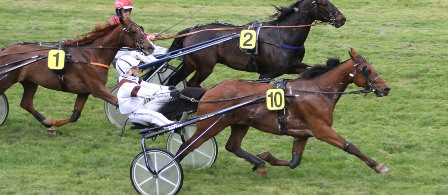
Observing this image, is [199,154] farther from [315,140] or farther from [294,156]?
[315,140]

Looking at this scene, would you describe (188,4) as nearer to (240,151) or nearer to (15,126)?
(15,126)

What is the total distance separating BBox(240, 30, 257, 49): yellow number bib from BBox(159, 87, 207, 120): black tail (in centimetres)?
224

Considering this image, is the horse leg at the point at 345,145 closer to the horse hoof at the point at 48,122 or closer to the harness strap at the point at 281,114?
the harness strap at the point at 281,114

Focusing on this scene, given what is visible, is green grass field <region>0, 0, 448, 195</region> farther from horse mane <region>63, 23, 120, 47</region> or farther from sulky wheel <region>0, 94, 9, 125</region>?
horse mane <region>63, 23, 120, 47</region>

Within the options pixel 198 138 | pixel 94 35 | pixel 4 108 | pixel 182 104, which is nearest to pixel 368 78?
pixel 198 138

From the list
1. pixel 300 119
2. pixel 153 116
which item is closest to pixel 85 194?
pixel 153 116

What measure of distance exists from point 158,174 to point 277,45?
3.35 m

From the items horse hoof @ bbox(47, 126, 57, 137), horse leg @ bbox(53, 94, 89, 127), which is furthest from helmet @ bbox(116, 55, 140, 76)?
horse hoof @ bbox(47, 126, 57, 137)

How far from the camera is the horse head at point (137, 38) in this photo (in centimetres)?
998

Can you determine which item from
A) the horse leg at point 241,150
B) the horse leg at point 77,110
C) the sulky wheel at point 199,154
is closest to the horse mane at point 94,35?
the horse leg at point 77,110

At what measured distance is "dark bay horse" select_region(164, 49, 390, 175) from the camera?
8.47m

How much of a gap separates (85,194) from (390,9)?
12773mm

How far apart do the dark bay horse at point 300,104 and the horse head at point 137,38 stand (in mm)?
1573

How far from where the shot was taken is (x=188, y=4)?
67.9 feet
